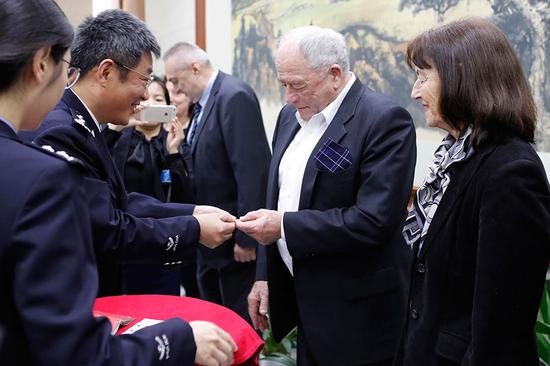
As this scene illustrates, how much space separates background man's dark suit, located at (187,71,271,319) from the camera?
3783 mm

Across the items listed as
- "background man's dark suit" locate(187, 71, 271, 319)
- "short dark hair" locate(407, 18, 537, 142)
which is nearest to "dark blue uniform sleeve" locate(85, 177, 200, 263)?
"short dark hair" locate(407, 18, 537, 142)

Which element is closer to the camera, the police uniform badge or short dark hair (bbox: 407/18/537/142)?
short dark hair (bbox: 407/18/537/142)

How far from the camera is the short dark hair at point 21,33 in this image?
119 cm

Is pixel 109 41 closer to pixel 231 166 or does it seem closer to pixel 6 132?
pixel 6 132

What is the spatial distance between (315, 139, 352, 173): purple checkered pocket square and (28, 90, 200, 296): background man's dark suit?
499mm

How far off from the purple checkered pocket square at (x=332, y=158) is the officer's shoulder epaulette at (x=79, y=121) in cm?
80

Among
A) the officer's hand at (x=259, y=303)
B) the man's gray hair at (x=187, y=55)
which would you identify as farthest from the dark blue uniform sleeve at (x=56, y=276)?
the man's gray hair at (x=187, y=55)

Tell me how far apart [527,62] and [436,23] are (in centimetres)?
61

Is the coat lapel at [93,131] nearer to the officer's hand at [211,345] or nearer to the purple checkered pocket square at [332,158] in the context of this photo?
the purple checkered pocket square at [332,158]

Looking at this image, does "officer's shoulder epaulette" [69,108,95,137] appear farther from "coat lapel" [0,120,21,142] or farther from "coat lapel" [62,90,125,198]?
"coat lapel" [0,120,21,142]

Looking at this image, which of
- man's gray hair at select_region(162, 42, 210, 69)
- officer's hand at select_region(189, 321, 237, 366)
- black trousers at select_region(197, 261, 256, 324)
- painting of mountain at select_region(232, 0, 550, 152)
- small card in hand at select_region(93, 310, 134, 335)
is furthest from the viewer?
man's gray hair at select_region(162, 42, 210, 69)

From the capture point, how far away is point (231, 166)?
3.88 meters

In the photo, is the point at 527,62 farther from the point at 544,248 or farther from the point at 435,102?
the point at 544,248

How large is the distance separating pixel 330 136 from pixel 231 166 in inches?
58.3
